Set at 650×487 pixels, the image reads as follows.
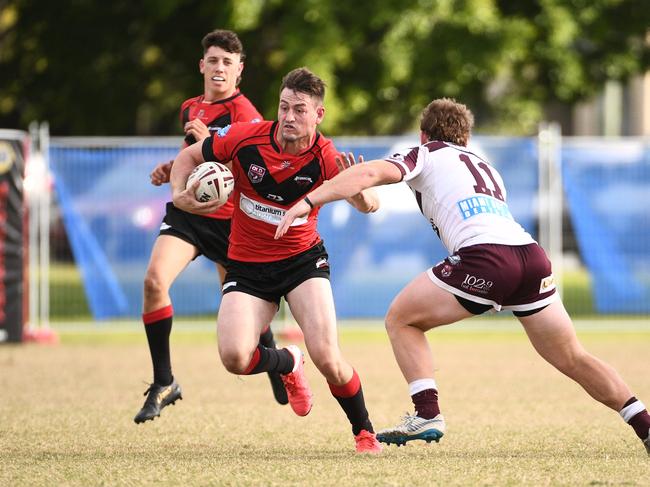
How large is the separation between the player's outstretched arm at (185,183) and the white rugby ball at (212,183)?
3 centimetres

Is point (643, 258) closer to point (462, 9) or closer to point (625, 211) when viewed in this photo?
point (625, 211)

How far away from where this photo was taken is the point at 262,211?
23.6 ft

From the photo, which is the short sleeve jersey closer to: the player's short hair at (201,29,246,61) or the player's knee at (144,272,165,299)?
the player's short hair at (201,29,246,61)

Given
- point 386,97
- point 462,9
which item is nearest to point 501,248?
point 462,9

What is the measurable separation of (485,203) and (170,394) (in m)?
2.80

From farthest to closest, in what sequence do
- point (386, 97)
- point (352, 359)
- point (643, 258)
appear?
point (386, 97) < point (643, 258) < point (352, 359)

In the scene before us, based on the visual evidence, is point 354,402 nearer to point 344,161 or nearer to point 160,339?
point 344,161

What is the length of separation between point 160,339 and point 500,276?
2903 millimetres

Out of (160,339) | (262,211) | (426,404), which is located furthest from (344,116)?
(426,404)

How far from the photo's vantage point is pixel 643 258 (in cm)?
1562

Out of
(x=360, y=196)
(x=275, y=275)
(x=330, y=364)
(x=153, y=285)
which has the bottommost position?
(x=330, y=364)

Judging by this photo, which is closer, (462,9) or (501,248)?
(501,248)

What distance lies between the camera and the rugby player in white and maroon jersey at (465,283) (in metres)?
6.55

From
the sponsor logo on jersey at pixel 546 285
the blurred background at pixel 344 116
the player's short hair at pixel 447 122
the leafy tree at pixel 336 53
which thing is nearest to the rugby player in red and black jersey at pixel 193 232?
the player's short hair at pixel 447 122
